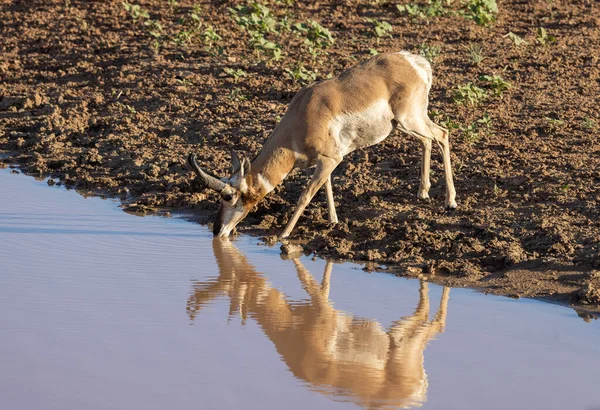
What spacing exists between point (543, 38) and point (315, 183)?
8.34m

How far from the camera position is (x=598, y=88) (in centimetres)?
1552

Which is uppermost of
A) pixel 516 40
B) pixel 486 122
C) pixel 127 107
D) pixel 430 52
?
pixel 516 40

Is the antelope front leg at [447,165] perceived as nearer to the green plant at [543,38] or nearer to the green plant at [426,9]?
the green plant at [543,38]

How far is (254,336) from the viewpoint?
7.93 meters

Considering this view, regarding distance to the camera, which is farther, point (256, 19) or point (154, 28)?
point (154, 28)

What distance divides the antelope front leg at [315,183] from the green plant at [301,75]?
5.41m

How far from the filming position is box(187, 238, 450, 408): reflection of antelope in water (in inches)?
269

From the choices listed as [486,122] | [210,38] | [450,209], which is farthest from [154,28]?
[450,209]

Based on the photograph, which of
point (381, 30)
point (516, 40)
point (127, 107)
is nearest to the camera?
point (127, 107)

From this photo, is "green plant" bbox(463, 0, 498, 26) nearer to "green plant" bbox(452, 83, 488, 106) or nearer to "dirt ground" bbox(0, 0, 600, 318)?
"dirt ground" bbox(0, 0, 600, 318)

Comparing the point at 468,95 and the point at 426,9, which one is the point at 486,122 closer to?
the point at 468,95

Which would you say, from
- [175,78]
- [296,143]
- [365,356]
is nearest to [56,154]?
[175,78]

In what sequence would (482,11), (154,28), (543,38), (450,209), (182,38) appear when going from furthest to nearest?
(154,28), (482,11), (182,38), (543,38), (450,209)

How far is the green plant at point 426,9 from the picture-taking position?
1960 centimetres
